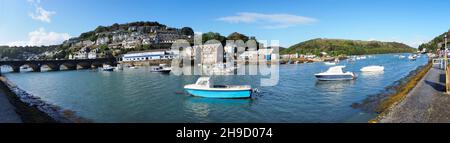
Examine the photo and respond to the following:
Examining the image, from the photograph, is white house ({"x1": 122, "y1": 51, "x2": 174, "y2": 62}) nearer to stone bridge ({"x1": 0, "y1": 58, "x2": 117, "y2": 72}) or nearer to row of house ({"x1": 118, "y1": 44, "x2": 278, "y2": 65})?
row of house ({"x1": 118, "y1": 44, "x2": 278, "y2": 65})

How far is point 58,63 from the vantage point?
71938mm

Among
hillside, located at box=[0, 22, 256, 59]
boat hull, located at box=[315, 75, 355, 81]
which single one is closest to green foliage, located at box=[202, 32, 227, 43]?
hillside, located at box=[0, 22, 256, 59]

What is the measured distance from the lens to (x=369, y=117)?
42.2ft

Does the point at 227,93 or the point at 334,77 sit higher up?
the point at 334,77

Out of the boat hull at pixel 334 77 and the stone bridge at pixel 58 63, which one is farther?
the stone bridge at pixel 58 63

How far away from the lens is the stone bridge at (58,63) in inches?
2637

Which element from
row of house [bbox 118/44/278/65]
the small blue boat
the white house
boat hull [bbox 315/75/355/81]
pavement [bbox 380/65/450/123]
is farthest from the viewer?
the white house

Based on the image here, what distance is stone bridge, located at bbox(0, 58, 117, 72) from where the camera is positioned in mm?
66969

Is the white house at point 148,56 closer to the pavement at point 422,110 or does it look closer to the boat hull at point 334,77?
the boat hull at point 334,77

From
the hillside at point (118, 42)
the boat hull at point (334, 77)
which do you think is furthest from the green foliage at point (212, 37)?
the boat hull at point (334, 77)

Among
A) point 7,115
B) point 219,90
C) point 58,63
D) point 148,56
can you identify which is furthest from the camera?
point 148,56

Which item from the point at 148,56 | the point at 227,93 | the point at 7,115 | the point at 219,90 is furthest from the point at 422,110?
the point at 148,56

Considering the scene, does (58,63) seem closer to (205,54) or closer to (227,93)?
(205,54)
